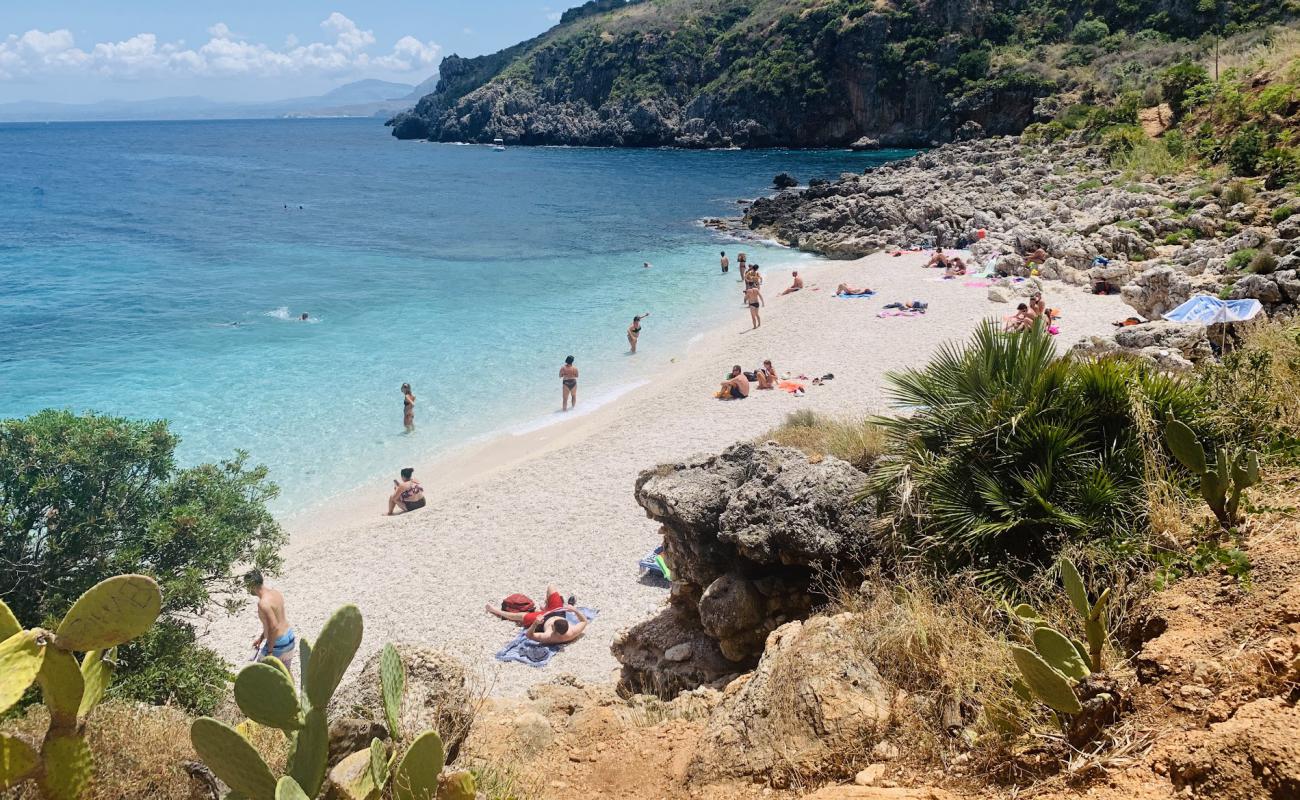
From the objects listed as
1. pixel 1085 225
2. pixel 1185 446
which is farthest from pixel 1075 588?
pixel 1085 225

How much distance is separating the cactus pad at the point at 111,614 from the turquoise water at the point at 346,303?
1146cm

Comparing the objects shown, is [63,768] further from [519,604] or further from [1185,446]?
[519,604]

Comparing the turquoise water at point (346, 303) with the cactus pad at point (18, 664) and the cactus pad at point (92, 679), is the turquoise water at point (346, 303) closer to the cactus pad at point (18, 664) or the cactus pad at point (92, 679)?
the cactus pad at point (92, 679)

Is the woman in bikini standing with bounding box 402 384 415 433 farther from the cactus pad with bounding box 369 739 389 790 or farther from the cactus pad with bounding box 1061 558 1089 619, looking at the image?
the cactus pad with bounding box 1061 558 1089 619

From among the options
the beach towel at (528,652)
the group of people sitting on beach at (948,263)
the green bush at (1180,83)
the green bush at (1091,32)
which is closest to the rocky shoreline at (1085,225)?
the group of people sitting on beach at (948,263)

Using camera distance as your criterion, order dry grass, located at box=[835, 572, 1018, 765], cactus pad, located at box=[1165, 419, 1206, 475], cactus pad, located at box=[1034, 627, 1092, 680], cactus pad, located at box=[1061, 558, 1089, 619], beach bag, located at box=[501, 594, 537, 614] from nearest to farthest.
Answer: cactus pad, located at box=[1034, 627, 1092, 680]
cactus pad, located at box=[1061, 558, 1089, 619]
dry grass, located at box=[835, 572, 1018, 765]
cactus pad, located at box=[1165, 419, 1206, 475]
beach bag, located at box=[501, 594, 537, 614]

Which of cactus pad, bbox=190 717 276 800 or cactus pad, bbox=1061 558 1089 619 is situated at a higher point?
cactus pad, bbox=1061 558 1089 619

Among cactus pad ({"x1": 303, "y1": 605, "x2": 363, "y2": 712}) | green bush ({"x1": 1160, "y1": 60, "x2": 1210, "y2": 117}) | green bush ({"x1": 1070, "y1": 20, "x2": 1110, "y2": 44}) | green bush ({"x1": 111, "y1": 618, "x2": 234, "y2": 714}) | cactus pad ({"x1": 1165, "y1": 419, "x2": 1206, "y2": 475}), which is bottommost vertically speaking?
green bush ({"x1": 111, "y1": 618, "x2": 234, "y2": 714})

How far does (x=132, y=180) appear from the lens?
7362 centimetres

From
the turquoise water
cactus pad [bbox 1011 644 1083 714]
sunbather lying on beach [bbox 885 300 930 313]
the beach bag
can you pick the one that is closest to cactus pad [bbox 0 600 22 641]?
cactus pad [bbox 1011 644 1083 714]

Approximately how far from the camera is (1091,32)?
221 feet

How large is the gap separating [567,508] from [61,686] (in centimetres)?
943

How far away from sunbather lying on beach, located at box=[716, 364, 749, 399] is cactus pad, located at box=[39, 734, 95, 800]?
14.4 metres

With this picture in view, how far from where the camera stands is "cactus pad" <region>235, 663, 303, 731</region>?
347 centimetres
